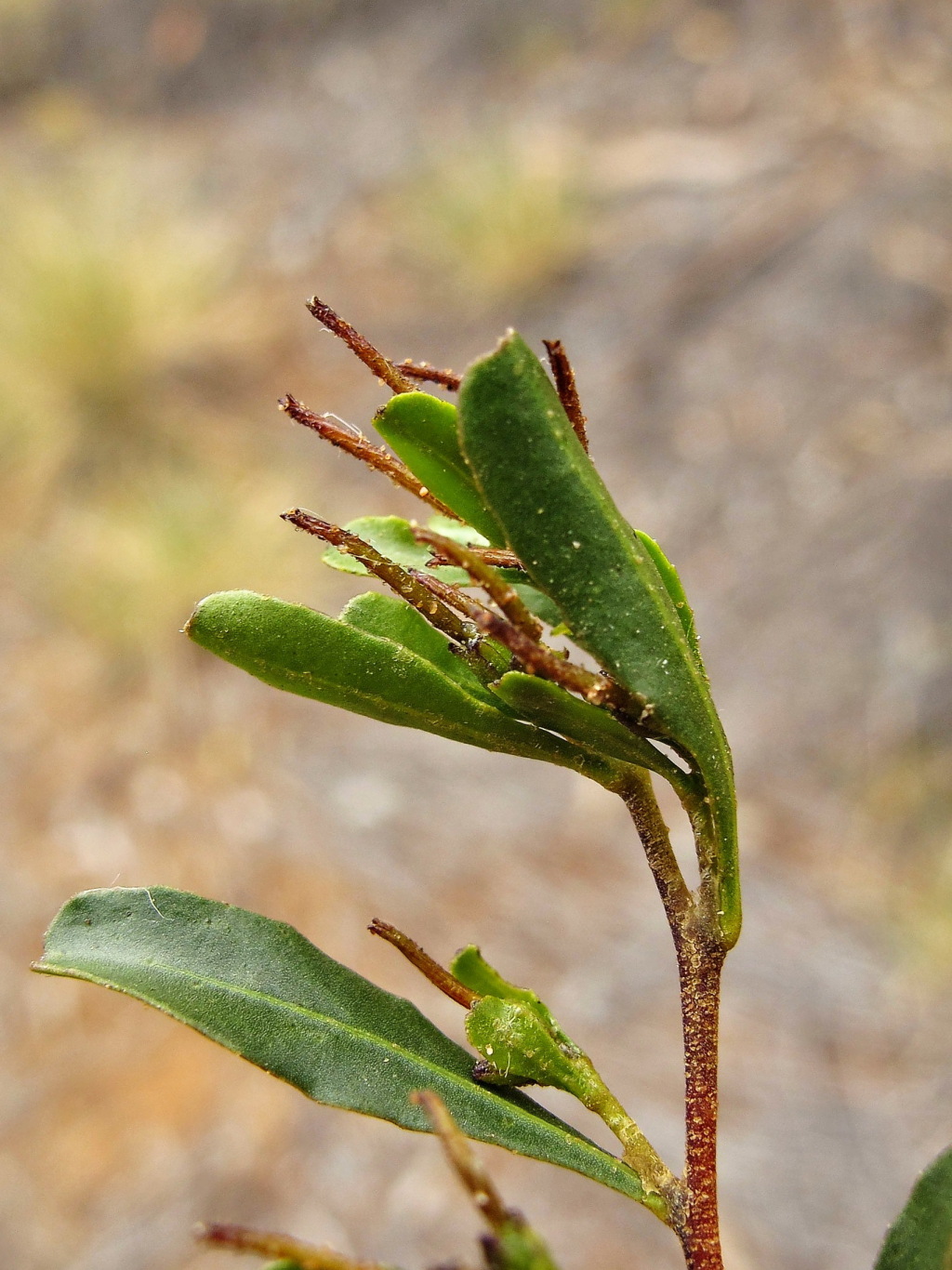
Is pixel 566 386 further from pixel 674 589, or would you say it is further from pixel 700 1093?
pixel 700 1093

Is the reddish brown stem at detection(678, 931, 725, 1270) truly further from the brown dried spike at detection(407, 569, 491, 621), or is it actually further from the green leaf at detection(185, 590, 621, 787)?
the brown dried spike at detection(407, 569, 491, 621)

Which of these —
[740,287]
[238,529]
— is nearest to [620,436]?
[740,287]

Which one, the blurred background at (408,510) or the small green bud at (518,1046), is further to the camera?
the blurred background at (408,510)

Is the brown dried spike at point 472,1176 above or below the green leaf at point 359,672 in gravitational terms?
below

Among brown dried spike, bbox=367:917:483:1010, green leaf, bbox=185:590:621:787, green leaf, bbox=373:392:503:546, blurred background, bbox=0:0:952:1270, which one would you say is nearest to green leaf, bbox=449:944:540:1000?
brown dried spike, bbox=367:917:483:1010

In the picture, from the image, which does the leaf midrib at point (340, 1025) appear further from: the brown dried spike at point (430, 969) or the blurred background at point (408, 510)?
the blurred background at point (408, 510)

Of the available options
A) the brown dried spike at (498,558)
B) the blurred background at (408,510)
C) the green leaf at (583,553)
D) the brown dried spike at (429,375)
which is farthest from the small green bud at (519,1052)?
the blurred background at (408,510)
